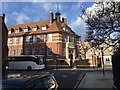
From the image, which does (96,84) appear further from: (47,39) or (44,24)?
(44,24)

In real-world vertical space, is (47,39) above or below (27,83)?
above

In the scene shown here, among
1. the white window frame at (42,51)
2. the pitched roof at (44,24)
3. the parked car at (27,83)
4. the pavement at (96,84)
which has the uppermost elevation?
the pitched roof at (44,24)

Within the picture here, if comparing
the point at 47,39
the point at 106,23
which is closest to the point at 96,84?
the point at 106,23

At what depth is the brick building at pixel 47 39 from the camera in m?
66.6

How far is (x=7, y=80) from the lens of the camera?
6.34 meters

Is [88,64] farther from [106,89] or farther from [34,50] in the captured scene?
[106,89]

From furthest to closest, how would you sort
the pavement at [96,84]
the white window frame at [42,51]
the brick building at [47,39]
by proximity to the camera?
1. the white window frame at [42,51]
2. the brick building at [47,39]
3. the pavement at [96,84]

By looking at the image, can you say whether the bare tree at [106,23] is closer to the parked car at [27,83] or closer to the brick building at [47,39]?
the parked car at [27,83]

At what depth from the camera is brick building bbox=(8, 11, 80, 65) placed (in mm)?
66625

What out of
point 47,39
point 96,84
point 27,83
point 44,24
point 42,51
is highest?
point 44,24

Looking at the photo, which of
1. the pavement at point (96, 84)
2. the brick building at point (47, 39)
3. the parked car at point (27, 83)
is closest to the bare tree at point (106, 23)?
the pavement at point (96, 84)

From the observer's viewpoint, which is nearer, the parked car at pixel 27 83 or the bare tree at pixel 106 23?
the parked car at pixel 27 83

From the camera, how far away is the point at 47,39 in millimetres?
69062

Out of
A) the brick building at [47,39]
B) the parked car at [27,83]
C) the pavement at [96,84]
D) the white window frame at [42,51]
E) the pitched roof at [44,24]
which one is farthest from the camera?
the pitched roof at [44,24]
